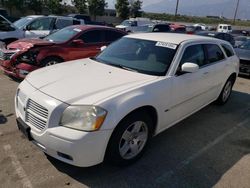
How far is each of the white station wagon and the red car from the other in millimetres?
2708

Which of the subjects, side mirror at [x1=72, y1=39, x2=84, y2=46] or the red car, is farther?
side mirror at [x1=72, y1=39, x2=84, y2=46]

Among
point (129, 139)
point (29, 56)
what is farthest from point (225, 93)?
point (29, 56)

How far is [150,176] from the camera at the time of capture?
3262 mm

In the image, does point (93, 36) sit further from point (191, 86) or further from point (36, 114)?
point (36, 114)

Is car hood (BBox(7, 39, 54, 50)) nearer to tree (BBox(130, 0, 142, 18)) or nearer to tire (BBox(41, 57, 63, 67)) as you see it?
tire (BBox(41, 57, 63, 67))

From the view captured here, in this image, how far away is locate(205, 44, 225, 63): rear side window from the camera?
4.88 meters

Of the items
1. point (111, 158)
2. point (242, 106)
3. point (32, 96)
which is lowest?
point (242, 106)

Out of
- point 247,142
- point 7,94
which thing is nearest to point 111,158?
point 247,142

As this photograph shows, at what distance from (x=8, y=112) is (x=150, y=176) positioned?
3.03 meters

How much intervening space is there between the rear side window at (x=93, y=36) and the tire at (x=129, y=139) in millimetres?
4815

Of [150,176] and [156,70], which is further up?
[156,70]

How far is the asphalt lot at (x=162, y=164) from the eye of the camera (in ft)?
10.2

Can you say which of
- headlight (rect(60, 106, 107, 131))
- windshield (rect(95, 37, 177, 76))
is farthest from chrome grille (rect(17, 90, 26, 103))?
windshield (rect(95, 37, 177, 76))

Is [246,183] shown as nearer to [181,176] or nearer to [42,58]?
[181,176]
